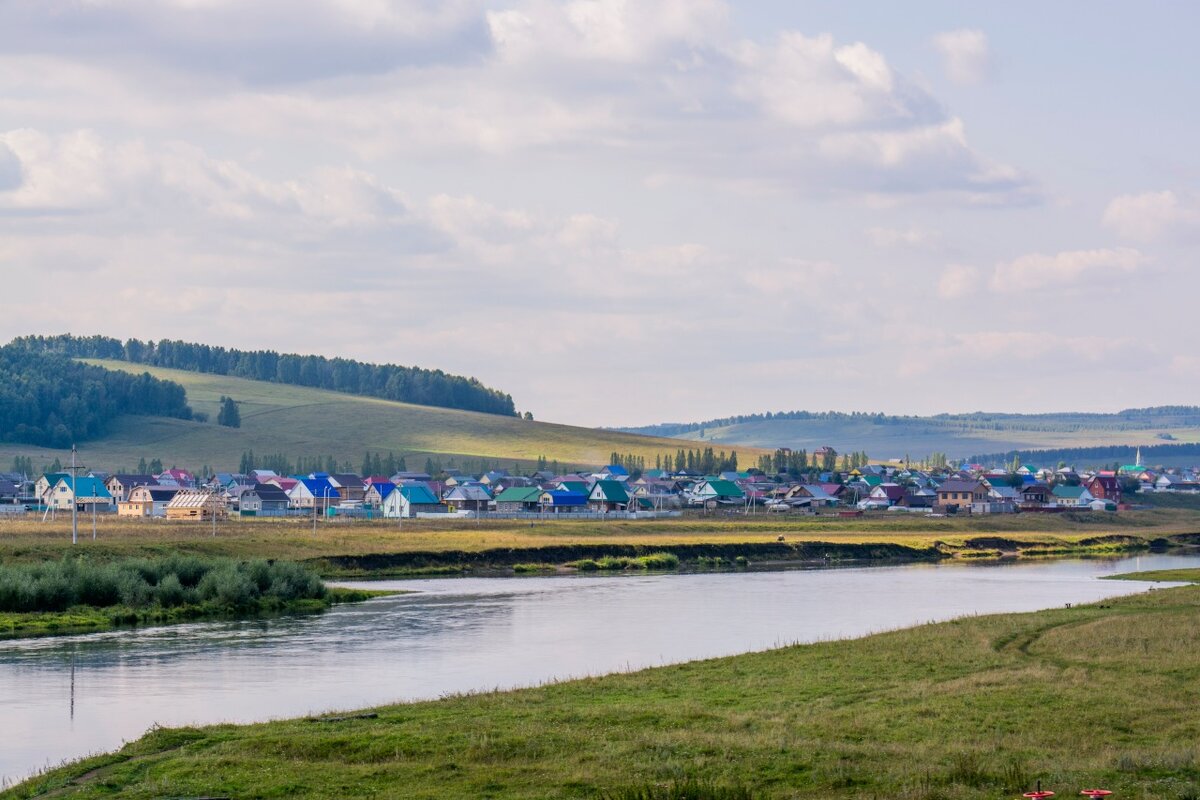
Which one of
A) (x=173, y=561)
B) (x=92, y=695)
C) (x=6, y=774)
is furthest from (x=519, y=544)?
(x=6, y=774)

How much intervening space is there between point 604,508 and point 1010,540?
133ft

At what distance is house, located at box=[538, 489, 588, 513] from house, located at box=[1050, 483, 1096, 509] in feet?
187

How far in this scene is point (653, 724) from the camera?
939 inches

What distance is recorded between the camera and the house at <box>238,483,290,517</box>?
128625 millimetres

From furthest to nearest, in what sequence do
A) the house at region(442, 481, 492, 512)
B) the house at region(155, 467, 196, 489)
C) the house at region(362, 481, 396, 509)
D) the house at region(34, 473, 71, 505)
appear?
the house at region(155, 467, 196, 489) → the house at region(362, 481, 396, 509) → the house at region(442, 481, 492, 512) → the house at region(34, 473, 71, 505)

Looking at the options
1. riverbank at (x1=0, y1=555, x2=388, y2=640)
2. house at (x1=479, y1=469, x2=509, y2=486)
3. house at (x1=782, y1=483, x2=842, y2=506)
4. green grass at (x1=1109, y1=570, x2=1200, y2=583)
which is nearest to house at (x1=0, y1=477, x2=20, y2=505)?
house at (x1=479, y1=469, x2=509, y2=486)

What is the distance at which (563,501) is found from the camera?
133375 millimetres

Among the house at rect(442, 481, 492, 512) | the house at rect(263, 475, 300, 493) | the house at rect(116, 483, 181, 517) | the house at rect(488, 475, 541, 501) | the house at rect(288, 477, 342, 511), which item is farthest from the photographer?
the house at rect(488, 475, 541, 501)

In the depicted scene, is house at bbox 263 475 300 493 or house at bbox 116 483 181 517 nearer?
house at bbox 116 483 181 517

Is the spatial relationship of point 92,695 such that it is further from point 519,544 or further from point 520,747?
point 519,544

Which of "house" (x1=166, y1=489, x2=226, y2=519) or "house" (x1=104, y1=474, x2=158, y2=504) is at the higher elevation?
"house" (x1=104, y1=474, x2=158, y2=504)

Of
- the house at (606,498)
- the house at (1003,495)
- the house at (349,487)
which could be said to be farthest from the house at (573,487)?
the house at (1003,495)

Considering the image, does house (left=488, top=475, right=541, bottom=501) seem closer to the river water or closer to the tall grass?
the river water

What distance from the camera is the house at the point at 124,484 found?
134212 millimetres
